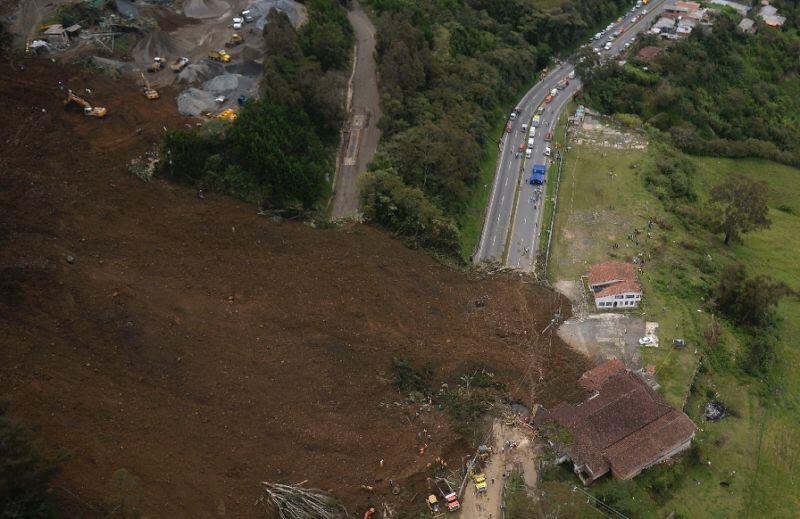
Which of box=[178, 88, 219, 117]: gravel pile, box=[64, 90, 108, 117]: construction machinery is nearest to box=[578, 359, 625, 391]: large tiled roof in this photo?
box=[178, 88, 219, 117]: gravel pile

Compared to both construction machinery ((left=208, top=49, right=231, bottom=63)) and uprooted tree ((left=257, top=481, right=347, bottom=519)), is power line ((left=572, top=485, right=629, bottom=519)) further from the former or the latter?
construction machinery ((left=208, top=49, right=231, bottom=63))

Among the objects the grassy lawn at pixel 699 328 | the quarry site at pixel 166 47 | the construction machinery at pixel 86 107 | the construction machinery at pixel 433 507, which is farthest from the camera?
the quarry site at pixel 166 47

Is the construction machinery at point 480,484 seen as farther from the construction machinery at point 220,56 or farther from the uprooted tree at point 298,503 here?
the construction machinery at point 220,56

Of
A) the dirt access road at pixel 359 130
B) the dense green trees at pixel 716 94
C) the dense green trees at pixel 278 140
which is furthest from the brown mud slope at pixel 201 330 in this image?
the dense green trees at pixel 716 94

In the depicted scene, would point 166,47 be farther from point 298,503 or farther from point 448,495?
point 448,495

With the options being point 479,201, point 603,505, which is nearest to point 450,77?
point 479,201

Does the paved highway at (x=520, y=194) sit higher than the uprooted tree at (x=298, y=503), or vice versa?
the paved highway at (x=520, y=194)
